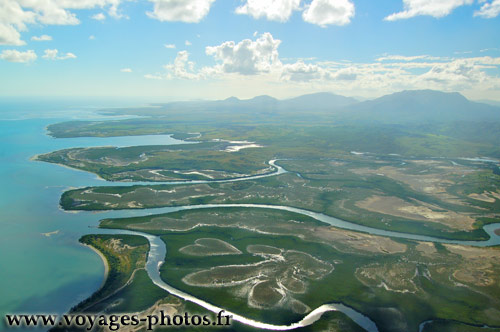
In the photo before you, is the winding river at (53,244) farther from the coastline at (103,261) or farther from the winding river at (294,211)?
the coastline at (103,261)

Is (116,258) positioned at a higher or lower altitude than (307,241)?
higher

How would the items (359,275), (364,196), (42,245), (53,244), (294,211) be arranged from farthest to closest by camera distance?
(364,196), (294,211), (53,244), (42,245), (359,275)

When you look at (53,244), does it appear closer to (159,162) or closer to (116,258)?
(116,258)

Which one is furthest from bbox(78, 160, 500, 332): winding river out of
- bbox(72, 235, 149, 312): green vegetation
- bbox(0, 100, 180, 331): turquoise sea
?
bbox(0, 100, 180, 331): turquoise sea

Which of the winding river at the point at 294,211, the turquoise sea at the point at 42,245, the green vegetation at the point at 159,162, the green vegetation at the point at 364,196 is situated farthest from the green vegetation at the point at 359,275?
the green vegetation at the point at 159,162

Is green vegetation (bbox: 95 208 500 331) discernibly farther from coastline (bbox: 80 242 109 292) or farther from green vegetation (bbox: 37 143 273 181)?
green vegetation (bbox: 37 143 273 181)

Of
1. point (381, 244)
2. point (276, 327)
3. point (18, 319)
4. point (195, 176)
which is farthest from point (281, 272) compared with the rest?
point (195, 176)

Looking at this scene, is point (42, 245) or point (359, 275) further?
point (42, 245)

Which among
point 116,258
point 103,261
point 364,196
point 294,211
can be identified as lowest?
point 294,211

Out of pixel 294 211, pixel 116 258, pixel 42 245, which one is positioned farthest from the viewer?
pixel 294 211

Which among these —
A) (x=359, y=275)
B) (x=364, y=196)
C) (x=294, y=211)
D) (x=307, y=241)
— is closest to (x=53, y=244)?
(x=307, y=241)

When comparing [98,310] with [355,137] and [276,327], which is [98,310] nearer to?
[276,327]
